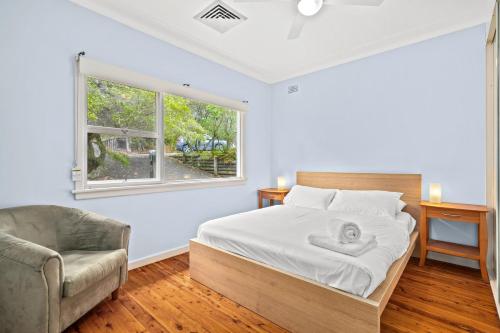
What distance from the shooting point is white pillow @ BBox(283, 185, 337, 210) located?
3.32 metres

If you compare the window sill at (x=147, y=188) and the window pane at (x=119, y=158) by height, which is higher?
the window pane at (x=119, y=158)

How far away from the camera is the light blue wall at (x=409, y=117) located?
270 cm

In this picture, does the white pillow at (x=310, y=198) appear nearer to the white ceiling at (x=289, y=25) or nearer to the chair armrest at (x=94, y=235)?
the white ceiling at (x=289, y=25)

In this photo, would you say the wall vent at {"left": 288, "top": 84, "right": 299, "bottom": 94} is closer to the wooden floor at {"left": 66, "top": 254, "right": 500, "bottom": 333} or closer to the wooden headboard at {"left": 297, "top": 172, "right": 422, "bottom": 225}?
the wooden headboard at {"left": 297, "top": 172, "right": 422, "bottom": 225}

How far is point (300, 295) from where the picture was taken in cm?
166

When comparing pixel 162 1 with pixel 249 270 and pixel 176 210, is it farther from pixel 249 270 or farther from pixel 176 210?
pixel 249 270

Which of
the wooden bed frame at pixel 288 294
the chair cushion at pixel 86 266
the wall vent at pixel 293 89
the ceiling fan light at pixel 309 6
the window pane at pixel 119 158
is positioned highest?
the ceiling fan light at pixel 309 6

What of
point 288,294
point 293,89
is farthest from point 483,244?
point 293,89

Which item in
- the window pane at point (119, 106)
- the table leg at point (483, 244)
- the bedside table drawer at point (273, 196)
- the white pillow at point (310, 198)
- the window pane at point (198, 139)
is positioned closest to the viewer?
the table leg at point (483, 244)

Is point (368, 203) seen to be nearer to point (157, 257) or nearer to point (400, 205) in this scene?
point (400, 205)

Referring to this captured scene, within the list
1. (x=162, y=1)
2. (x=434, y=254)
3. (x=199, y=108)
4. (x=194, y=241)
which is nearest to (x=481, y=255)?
(x=434, y=254)

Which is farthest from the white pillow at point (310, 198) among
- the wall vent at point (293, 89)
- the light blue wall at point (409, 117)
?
the wall vent at point (293, 89)

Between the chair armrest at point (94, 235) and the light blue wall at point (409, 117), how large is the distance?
2966mm

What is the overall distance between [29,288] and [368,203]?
308 centimetres
